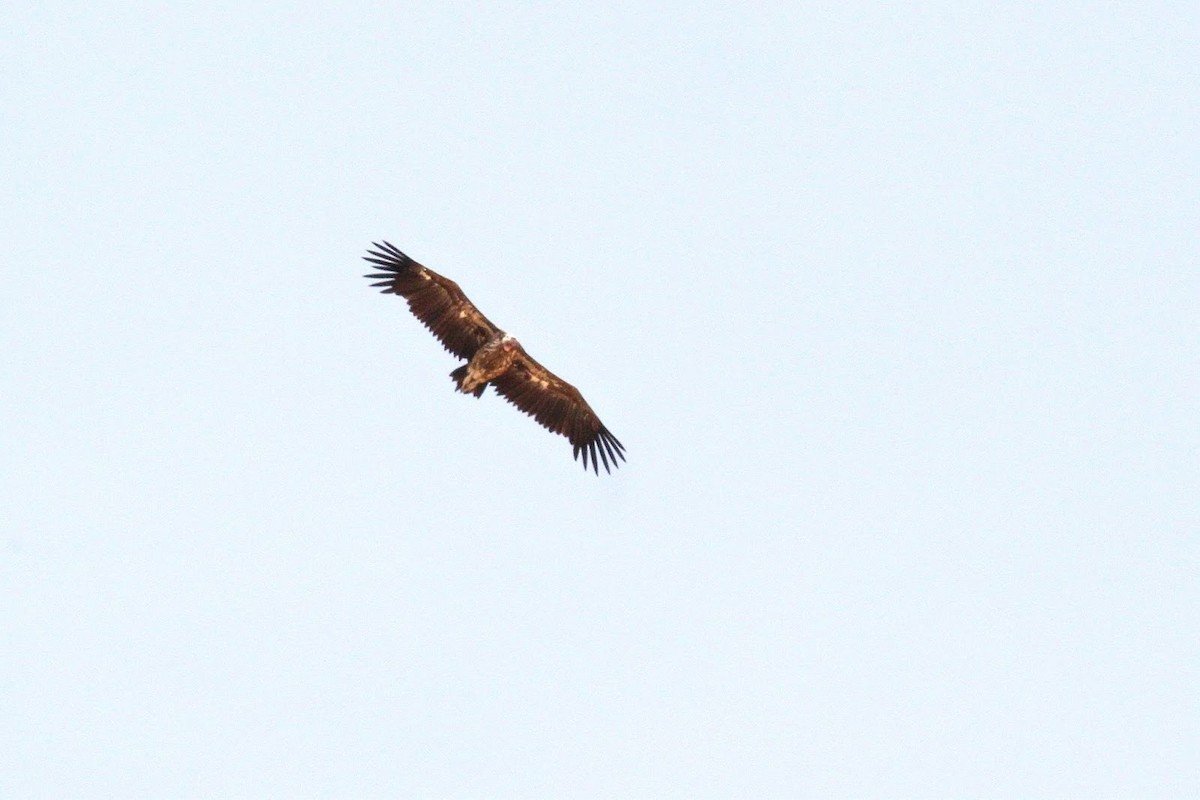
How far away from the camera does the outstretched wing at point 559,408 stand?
1598 inches

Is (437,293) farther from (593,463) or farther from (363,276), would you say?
(593,463)

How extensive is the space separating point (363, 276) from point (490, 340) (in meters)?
2.61

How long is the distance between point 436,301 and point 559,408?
347 cm

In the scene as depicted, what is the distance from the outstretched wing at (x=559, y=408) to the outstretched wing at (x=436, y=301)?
1219 millimetres

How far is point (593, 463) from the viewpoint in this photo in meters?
41.4

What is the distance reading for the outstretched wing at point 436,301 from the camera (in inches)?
1548

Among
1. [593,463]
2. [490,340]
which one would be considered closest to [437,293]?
[490,340]

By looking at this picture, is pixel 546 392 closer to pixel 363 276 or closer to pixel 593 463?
pixel 593 463

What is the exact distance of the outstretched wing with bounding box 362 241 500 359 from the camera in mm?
39312

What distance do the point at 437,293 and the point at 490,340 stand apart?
131 cm

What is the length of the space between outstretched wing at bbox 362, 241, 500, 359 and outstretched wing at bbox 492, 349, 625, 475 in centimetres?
122

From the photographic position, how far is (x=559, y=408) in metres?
41.2

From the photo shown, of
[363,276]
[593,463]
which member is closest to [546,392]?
[593,463]

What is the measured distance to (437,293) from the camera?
129 ft
